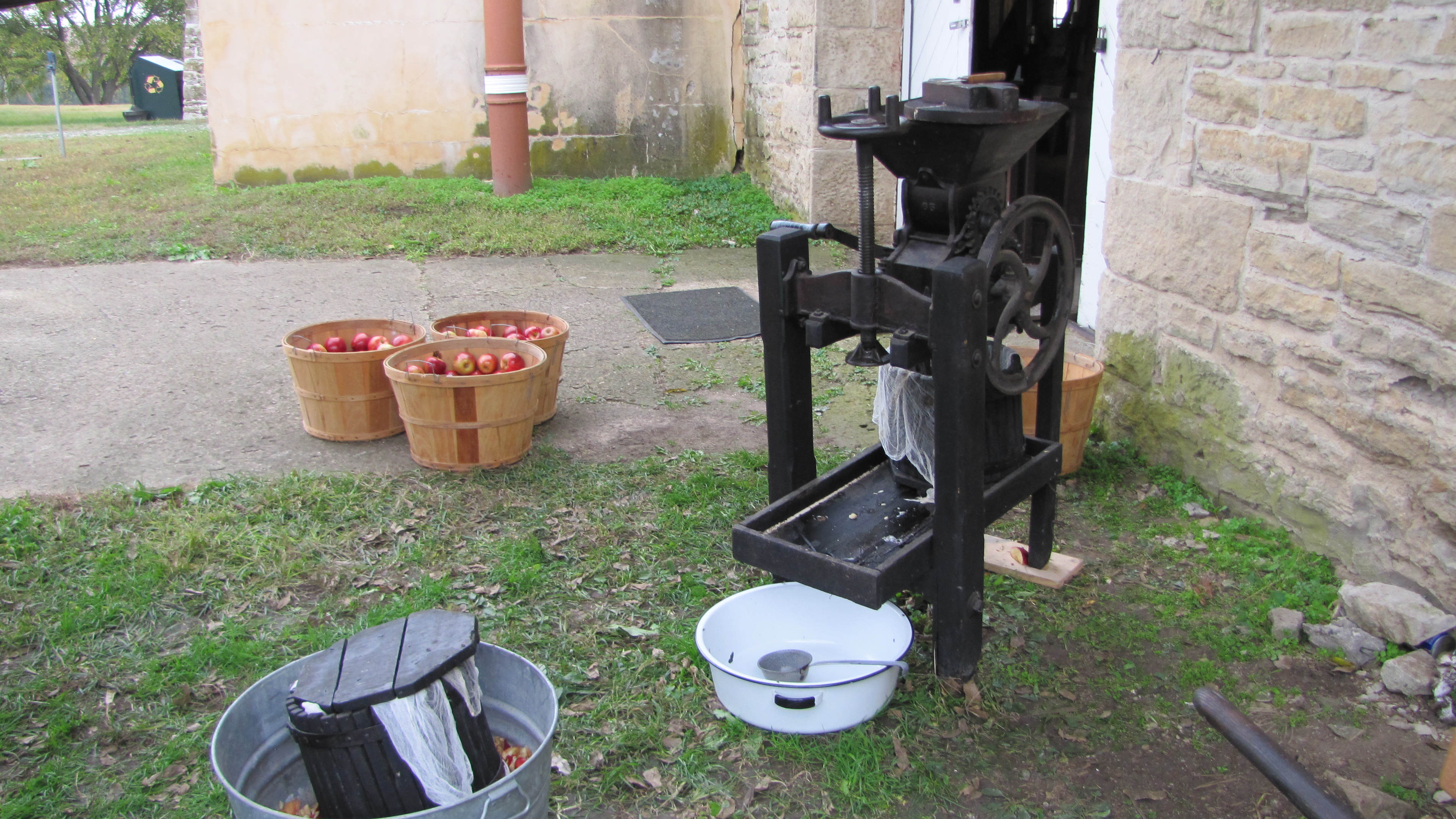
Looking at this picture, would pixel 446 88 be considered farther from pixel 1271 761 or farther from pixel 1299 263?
pixel 1271 761

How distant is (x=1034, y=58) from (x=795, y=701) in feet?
27.2

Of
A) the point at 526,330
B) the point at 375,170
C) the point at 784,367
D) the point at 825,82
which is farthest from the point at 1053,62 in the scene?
the point at 784,367

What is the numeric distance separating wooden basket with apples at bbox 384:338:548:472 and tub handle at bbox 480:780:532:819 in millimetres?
2195

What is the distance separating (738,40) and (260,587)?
771 centimetres

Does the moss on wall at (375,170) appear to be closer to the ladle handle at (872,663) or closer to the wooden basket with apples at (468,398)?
the wooden basket with apples at (468,398)

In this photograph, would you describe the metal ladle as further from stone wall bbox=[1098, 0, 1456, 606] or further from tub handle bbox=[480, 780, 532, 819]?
stone wall bbox=[1098, 0, 1456, 606]

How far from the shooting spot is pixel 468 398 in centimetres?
407

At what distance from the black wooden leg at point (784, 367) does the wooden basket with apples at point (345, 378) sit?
203 cm

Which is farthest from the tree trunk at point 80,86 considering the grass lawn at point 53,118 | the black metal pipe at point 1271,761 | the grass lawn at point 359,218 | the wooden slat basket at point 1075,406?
the black metal pipe at point 1271,761

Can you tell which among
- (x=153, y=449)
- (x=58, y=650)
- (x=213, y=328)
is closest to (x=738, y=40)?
(x=213, y=328)

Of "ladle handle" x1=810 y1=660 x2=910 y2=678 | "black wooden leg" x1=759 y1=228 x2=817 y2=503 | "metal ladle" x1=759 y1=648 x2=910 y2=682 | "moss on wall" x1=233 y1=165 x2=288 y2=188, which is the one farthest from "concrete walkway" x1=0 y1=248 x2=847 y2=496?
"moss on wall" x1=233 y1=165 x2=288 y2=188

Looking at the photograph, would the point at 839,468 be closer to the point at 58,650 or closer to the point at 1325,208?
the point at 1325,208

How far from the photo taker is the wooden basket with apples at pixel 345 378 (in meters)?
4.35

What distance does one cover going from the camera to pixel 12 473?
13.9ft
